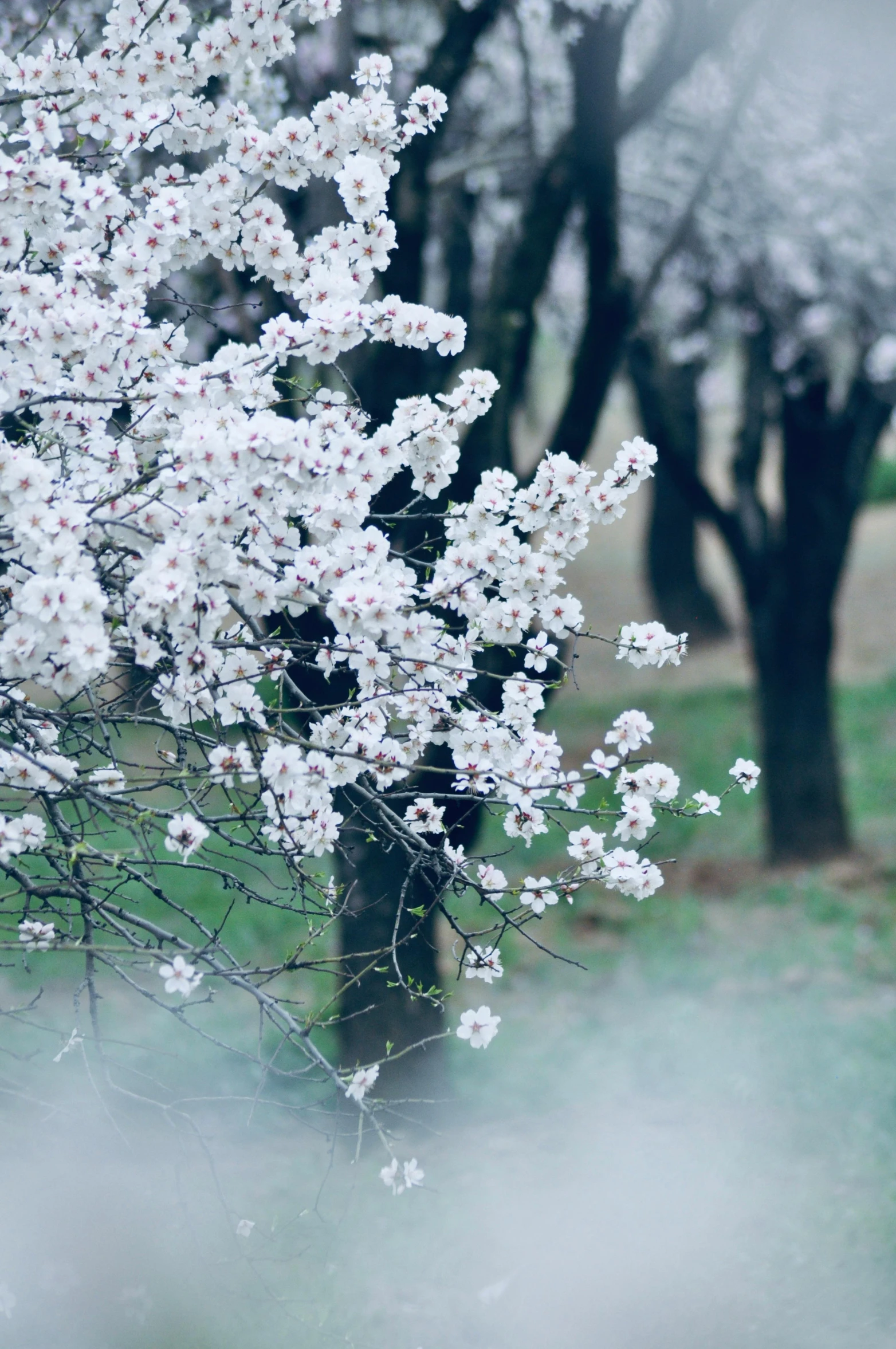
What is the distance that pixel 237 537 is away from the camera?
2893mm

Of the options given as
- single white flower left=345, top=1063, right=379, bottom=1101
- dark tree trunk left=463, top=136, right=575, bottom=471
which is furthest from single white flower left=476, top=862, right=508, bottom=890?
dark tree trunk left=463, top=136, right=575, bottom=471

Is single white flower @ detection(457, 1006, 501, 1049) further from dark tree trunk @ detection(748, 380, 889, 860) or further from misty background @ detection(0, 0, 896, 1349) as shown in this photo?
dark tree trunk @ detection(748, 380, 889, 860)

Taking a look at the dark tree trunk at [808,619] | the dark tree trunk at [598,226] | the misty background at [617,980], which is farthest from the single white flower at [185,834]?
the dark tree trunk at [808,619]

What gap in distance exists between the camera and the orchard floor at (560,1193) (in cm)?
450

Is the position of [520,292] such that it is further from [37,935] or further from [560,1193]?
[560,1193]

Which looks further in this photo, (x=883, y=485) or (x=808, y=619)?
(x=883, y=485)

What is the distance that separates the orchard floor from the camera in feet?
14.8

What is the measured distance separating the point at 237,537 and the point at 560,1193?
387cm

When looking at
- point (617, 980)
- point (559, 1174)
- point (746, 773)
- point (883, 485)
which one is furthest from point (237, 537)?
point (883, 485)

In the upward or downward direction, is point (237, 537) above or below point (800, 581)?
above

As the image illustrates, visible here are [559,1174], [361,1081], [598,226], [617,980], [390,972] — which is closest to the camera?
[361,1081]

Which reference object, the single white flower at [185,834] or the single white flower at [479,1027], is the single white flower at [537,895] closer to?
the single white flower at [479,1027]

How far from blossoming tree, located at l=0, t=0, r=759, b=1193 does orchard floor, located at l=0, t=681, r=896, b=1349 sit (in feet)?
2.33

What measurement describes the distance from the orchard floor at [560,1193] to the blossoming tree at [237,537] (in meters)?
0.71
